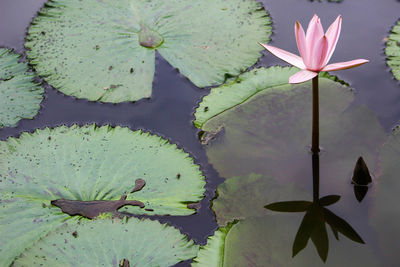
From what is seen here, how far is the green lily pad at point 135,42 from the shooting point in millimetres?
2785

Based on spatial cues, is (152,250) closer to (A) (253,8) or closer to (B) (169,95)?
(B) (169,95)

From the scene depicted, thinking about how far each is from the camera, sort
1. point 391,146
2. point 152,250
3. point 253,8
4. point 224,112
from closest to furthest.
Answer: point 152,250 → point 391,146 → point 224,112 → point 253,8

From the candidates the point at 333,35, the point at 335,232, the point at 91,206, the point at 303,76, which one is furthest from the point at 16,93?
the point at 335,232

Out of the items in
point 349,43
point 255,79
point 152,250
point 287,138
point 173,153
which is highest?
point 349,43

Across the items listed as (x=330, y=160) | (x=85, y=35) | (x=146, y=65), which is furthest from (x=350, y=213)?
(x=85, y=35)

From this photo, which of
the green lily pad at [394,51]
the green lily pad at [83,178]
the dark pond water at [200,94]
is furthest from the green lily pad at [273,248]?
the green lily pad at [394,51]

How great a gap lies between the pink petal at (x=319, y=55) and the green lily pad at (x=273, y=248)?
0.65 metres

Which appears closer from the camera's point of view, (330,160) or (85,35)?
(330,160)

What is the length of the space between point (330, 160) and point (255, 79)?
670 millimetres

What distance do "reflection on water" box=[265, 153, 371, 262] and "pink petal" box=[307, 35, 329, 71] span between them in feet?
1.43

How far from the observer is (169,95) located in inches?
109

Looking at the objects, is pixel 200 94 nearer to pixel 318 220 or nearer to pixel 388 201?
pixel 318 220

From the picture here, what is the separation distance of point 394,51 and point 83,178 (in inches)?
75.6

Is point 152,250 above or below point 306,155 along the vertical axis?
below
